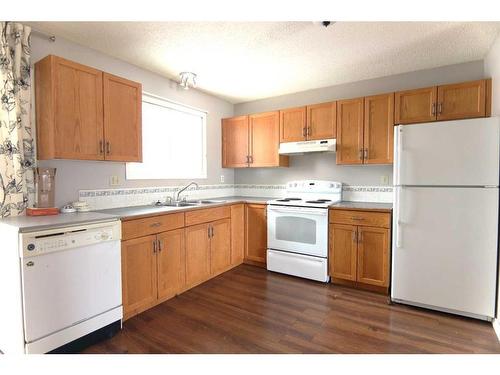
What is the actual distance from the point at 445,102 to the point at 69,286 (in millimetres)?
3507

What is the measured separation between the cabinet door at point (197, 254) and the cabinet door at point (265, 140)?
1.28m

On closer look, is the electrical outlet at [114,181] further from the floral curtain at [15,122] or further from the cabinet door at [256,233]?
the cabinet door at [256,233]

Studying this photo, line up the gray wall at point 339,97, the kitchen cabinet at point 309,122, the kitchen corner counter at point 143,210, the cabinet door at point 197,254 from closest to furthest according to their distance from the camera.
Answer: the kitchen corner counter at point 143,210 → the cabinet door at point 197,254 → the gray wall at point 339,97 → the kitchen cabinet at point 309,122

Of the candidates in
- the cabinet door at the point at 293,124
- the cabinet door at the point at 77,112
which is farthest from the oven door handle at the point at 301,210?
the cabinet door at the point at 77,112

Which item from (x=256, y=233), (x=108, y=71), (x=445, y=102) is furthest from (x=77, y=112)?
(x=445, y=102)

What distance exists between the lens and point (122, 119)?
235cm

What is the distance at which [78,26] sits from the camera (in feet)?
6.61

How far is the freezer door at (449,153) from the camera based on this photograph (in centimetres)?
199

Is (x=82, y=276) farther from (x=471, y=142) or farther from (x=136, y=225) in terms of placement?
(x=471, y=142)

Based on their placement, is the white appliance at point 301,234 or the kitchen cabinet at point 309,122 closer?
the white appliance at point 301,234

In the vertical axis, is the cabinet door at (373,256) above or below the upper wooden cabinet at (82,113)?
below

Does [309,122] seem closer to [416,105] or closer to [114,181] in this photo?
[416,105]

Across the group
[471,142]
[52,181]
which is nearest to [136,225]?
[52,181]
